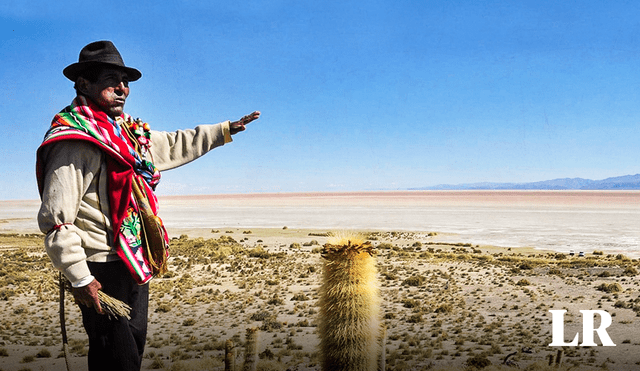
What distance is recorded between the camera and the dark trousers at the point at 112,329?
2598 mm

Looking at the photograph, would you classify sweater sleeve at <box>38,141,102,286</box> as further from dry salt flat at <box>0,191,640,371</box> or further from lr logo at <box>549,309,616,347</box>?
lr logo at <box>549,309,616,347</box>

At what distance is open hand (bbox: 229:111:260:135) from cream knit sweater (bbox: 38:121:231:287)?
85 centimetres

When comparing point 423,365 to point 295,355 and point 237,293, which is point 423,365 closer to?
point 295,355

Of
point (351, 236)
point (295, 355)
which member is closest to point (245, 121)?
point (351, 236)

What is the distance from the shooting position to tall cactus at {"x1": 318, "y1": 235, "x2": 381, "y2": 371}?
4.43m

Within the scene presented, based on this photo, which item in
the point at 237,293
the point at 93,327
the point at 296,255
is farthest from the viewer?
the point at 296,255

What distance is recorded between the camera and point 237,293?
16141 millimetres

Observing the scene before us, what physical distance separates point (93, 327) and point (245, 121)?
144cm

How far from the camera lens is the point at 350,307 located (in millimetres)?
4480

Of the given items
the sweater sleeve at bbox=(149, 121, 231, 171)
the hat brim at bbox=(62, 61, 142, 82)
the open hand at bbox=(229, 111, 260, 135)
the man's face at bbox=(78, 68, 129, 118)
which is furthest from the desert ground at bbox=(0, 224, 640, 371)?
the open hand at bbox=(229, 111, 260, 135)

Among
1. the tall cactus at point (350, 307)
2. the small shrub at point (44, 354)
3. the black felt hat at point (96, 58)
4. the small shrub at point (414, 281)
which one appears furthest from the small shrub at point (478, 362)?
the small shrub at point (414, 281)

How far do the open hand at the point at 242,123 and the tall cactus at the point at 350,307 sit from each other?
172 cm

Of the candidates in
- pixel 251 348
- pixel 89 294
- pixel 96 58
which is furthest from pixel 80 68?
pixel 251 348

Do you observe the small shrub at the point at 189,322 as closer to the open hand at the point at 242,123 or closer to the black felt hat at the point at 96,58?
the open hand at the point at 242,123
